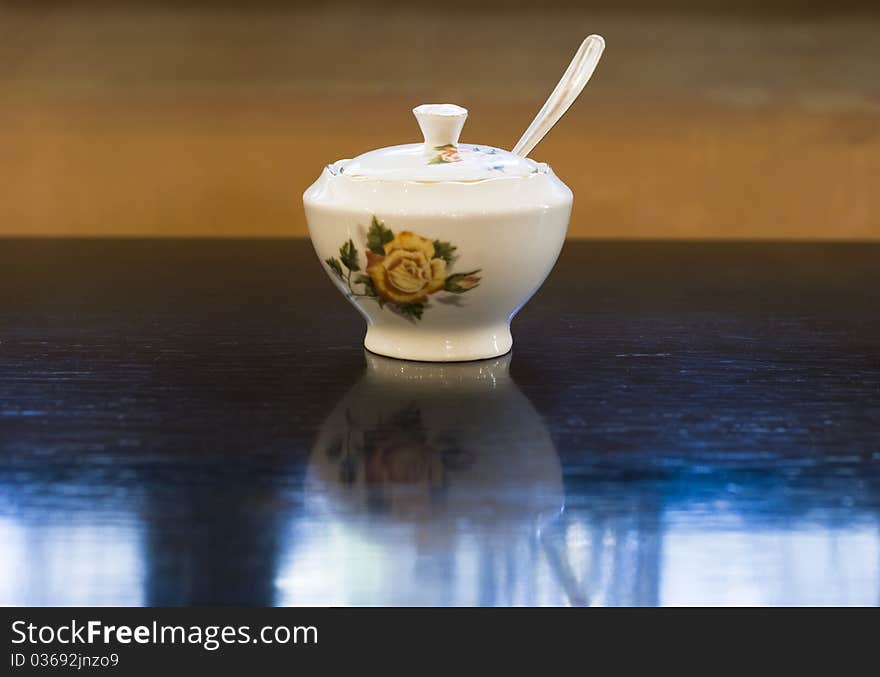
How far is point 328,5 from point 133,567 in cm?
97

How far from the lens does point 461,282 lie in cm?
82

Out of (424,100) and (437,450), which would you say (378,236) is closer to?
(437,450)

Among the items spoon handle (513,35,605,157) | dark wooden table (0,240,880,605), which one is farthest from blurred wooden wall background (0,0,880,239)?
spoon handle (513,35,605,157)

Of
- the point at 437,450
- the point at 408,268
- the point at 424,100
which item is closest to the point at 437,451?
the point at 437,450

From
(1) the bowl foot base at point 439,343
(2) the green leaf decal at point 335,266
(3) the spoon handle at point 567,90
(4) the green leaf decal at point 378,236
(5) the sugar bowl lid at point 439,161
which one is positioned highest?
(3) the spoon handle at point 567,90

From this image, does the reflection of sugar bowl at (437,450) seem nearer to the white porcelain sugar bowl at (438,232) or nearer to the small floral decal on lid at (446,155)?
the white porcelain sugar bowl at (438,232)

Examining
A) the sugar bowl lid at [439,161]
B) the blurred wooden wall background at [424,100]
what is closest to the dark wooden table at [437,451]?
the sugar bowl lid at [439,161]

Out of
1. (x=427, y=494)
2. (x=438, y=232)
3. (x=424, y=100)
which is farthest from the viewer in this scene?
(x=424, y=100)

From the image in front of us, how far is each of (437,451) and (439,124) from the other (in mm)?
262

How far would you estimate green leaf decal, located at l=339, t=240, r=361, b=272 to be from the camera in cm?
83

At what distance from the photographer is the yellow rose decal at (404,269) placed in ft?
2.65

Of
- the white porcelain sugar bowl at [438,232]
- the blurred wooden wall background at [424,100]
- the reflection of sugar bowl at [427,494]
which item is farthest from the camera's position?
the blurred wooden wall background at [424,100]

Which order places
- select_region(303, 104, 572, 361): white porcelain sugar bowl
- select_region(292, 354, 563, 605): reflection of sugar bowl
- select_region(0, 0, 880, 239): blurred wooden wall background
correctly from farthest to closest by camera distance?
select_region(0, 0, 880, 239): blurred wooden wall background < select_region(303, 104, 572, 361): white porcelain sugar bowl < select_region(292, 354, 563, 605): reflection of sugar bowl

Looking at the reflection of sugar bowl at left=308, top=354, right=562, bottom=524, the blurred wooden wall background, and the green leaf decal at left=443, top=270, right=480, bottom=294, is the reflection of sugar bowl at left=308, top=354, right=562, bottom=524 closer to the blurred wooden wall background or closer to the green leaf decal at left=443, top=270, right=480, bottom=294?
the green leaf decal at left=443, top=270, right=480, bottom=294
